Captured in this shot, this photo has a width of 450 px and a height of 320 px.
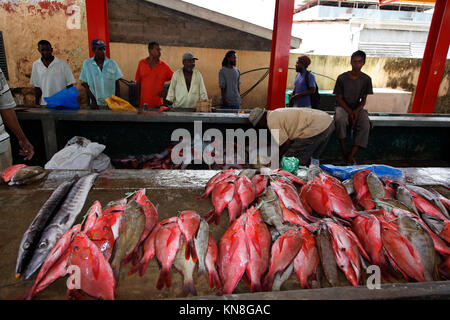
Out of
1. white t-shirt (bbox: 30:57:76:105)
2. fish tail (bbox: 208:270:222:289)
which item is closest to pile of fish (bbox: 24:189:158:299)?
fish tail (bbox: 208:270:222:289)

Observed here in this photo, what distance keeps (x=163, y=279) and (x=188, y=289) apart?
16 cm

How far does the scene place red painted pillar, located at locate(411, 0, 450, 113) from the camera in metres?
7.11

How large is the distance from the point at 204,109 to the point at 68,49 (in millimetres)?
4507

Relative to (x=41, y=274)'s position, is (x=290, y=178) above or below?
above

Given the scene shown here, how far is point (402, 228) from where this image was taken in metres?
1.81

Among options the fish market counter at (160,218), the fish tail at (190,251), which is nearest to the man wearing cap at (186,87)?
the fish market counter at (160,218)

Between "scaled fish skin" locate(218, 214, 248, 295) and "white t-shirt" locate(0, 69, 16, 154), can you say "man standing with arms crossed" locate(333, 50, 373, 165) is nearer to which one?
"scaled fish skin" locate(218, 214, 248, 295)

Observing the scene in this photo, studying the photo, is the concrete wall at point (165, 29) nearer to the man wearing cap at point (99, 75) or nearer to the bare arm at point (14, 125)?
the man wearing cap at point (99, 75)

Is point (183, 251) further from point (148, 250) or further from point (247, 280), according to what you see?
point (247, 280)

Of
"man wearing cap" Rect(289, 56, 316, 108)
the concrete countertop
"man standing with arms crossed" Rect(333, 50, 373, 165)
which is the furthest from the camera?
"man wearing cap" Rect(289, 56, 316, 108)

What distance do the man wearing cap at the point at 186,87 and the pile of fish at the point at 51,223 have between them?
3.20m

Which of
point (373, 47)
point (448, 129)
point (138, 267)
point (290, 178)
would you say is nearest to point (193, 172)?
point (290, 178)

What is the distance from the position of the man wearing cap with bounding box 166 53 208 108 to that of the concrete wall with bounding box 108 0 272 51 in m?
3.76
